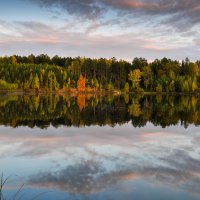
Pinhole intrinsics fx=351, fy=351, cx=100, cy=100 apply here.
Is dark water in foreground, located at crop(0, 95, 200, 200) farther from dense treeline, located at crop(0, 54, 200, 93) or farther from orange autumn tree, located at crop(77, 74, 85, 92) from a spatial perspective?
orange autumn tree, located at crop(77, 74, 85, 92)

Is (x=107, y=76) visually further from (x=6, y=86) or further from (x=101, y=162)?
(x=101, y=162)

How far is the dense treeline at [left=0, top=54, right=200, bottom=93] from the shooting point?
127 meters

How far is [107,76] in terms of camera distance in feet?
491

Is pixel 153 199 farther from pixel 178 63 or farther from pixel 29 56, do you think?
pixel 29 56

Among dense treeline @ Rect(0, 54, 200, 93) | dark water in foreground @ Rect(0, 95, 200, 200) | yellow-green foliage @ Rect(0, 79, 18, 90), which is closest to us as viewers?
dark water in foreground @ Rect(0, 95, 200, 200)

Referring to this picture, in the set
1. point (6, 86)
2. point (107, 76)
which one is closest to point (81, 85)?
point (107, 76)

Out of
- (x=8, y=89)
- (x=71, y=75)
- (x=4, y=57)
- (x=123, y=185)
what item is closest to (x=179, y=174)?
(x=123, y=185)

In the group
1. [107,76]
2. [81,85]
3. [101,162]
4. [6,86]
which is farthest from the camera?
[107,76]

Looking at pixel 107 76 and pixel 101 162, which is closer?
pixel 101 162

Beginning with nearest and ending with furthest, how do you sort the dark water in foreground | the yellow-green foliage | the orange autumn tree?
1. the dark water in foreground
2. the yellow-green foliage
3. the orange autumn tree

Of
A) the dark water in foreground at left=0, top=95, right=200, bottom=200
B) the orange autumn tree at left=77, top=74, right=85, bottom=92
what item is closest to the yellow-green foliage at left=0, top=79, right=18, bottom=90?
the orange autumn tree at left=77, top=74, right=85, bottom=92

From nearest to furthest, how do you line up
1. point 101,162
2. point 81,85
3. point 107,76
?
point 101,162 → point 81,85 → point 107,76

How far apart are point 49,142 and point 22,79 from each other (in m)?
111

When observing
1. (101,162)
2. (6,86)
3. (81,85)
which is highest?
(101,162)
